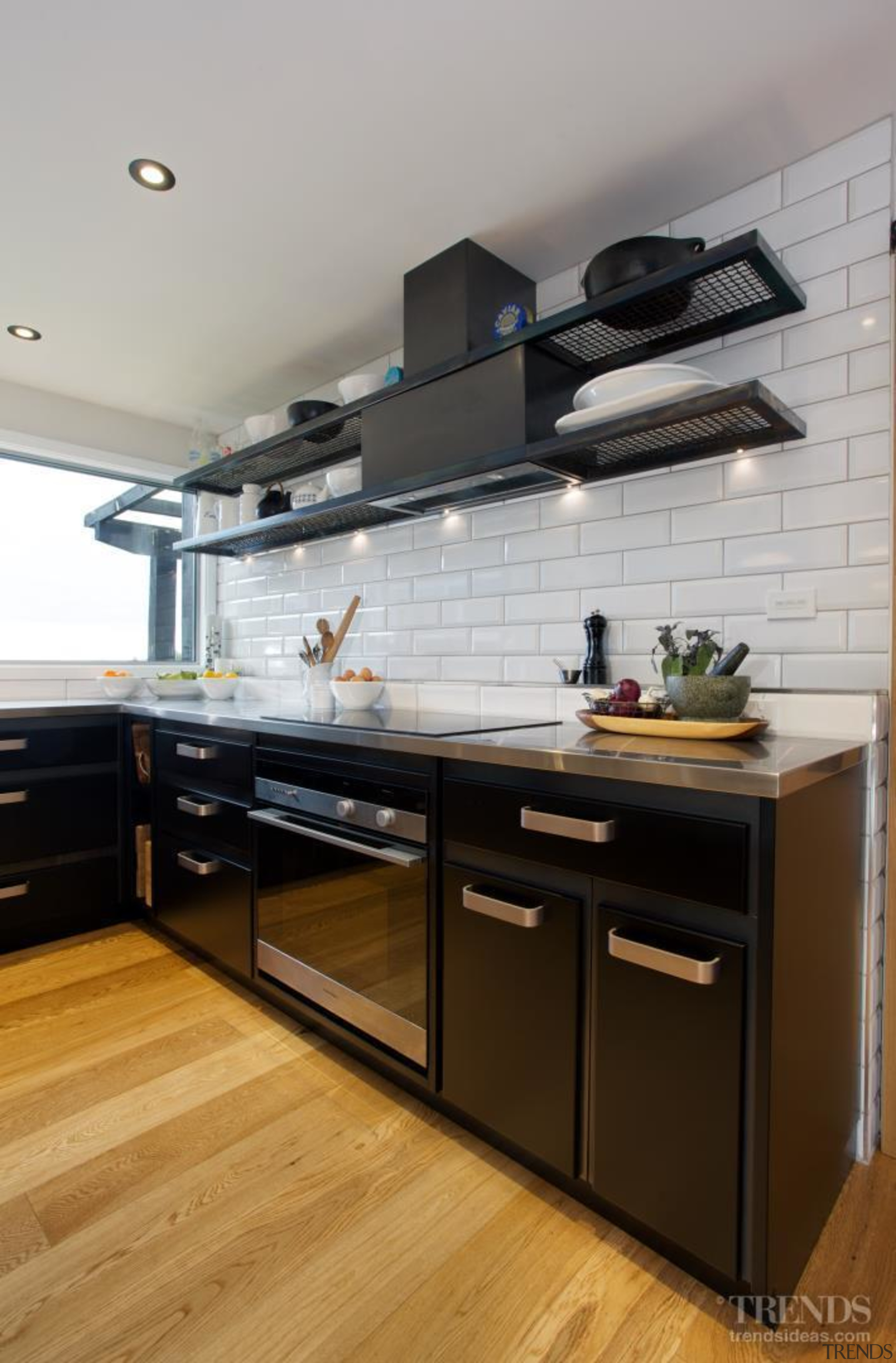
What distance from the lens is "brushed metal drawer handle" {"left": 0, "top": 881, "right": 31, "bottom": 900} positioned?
102 inches

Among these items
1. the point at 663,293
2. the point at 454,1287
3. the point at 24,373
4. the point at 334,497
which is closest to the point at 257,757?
the point at 334,497

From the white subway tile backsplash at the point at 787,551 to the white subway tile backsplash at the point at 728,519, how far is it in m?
0.03

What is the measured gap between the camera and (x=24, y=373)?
3146 mm

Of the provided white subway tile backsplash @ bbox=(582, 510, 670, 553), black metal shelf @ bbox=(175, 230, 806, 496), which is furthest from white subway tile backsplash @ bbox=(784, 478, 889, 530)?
black metal shelf @ bbox=(175, 230, 806, 496)

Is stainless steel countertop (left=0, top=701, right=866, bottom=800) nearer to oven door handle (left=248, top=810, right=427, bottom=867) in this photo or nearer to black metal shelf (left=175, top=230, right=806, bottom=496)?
oven door handle (left=248, top=810, right=427, bottom=867)

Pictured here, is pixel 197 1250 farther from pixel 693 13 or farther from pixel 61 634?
pixel 61 634

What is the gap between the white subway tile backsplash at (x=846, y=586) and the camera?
1591 mm

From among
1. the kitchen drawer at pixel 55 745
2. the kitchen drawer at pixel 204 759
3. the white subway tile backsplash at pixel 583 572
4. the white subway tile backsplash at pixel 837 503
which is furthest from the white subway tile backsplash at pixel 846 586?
the kitchen drawer at pixel 55 745

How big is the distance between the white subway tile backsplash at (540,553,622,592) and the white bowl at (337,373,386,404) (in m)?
0.96

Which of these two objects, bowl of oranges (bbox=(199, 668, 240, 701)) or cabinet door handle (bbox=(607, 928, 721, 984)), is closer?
cabinet door handle (bbox=(607, 928, 721, 984))

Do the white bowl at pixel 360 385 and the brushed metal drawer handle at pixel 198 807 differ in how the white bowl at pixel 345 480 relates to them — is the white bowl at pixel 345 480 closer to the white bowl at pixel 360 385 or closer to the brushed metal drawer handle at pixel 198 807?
the white bowl at pixel 360 385

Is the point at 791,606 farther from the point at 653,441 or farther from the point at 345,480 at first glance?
the point at 345,480

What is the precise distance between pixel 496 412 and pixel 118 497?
2.53 metres

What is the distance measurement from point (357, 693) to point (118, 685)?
4.85 ft
